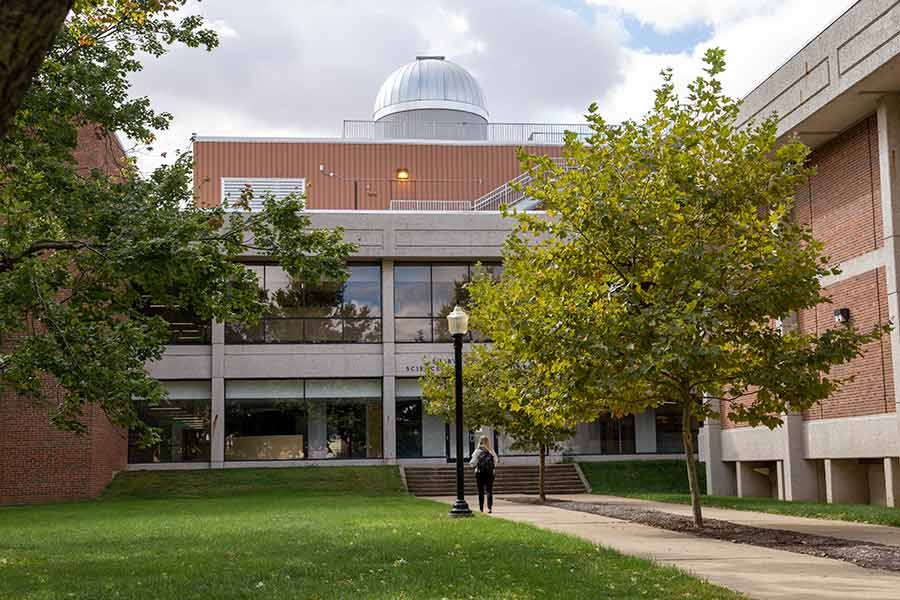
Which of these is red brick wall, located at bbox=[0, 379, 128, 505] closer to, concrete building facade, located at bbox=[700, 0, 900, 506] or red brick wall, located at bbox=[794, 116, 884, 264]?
concrete building facade, located at bbox=[700, 0, 900, 506]

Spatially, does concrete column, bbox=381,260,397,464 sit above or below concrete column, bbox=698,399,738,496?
above

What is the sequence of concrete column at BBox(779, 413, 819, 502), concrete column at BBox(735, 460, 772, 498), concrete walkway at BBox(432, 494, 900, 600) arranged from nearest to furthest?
concrete walkway at BBox(432, 494, 900, 600)
concrete column at BBox(779, 413, 819, 502)
concrete column at BBox(735, 460, 772, 498)

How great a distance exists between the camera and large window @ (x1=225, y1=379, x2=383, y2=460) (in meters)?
38.4

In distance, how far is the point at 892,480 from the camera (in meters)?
20.0

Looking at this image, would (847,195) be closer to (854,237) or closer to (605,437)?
(854,237)

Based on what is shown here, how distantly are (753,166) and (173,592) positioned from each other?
32.0ft

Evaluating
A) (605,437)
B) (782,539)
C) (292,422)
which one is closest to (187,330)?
(292,422)

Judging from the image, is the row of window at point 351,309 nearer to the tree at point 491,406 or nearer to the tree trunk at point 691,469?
the tree at point 491,406

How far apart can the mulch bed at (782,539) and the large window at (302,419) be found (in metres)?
19.6

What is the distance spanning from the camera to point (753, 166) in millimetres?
14672

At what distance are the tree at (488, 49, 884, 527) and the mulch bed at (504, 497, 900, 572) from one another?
0.80 m

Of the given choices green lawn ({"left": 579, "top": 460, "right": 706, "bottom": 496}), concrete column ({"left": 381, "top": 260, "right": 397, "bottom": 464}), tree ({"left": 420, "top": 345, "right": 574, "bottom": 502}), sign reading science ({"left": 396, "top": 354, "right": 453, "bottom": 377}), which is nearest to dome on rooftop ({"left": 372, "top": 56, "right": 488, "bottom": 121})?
concrete column ({"left": 381, "top": 260, "right": 397, "bottom": 464})

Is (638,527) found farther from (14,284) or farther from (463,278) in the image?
(463,278)

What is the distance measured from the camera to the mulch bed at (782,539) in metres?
10.9
